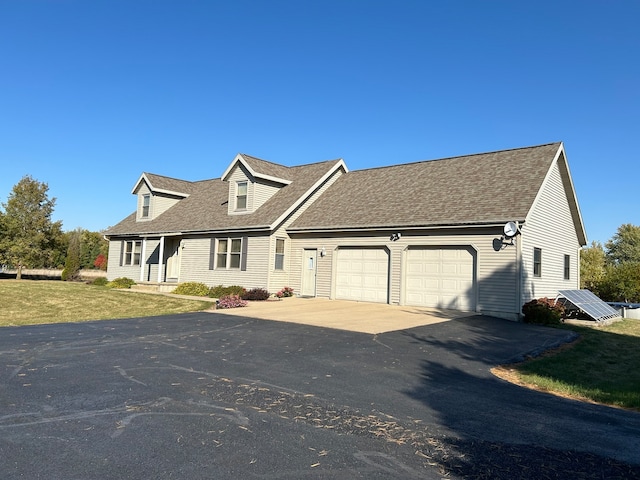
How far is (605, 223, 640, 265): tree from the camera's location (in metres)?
61.4

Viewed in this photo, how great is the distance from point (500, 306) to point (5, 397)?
14.6 metres

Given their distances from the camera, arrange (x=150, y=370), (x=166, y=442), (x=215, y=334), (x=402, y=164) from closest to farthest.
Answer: (x=166, y=442) → (x=150, y=370) → (x=215, y=334) → (x=402, y=164)

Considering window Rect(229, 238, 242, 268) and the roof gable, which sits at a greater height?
the roof gable

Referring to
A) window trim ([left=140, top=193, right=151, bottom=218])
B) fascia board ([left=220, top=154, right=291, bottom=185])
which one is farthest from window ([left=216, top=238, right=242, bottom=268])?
window trim ([left=140, top=193, right=151, bottom=218])

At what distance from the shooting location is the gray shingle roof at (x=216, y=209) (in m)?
22.9

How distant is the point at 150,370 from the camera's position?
307 inches

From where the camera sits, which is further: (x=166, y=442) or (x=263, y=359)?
(x=263, y=359)

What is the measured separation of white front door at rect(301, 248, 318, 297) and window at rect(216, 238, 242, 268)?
11.2 feet


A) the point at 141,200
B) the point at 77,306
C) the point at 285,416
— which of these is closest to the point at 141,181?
the point at 141,200

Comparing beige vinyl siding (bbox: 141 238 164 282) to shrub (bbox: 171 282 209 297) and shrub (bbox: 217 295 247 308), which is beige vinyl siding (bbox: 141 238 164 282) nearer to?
shrub (bbox: 171 282 209 297)

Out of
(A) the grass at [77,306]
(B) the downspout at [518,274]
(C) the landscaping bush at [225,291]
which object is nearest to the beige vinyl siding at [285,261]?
(C) the landscaping bush at [225,291]

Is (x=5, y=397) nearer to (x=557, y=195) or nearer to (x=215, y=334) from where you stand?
(x=215, y=334)

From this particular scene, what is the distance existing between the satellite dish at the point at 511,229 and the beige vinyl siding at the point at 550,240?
69 cm

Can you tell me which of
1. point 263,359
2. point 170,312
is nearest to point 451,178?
point 170,312
